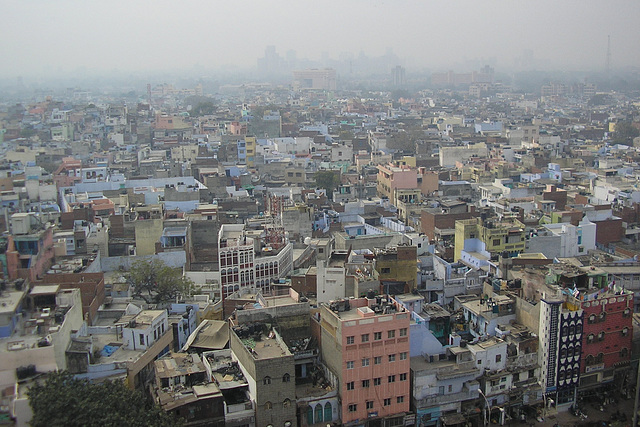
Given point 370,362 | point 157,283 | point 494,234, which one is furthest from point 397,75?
point 370,362

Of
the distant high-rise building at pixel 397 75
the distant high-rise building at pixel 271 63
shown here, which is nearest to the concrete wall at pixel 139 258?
the distant high-rise building at pixel 397 75

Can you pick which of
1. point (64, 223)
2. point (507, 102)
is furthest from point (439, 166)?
point (507, 102)

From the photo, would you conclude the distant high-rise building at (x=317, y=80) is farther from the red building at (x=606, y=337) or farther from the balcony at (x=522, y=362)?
the balcony at (x=522, y=362)

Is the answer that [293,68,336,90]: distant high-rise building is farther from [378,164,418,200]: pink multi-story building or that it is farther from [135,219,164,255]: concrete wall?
[135,219,164,255]: concrete wall

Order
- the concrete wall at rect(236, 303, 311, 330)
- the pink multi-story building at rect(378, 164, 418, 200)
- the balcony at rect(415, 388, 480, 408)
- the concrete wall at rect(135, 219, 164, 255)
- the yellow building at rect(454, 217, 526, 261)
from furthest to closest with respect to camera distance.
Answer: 1. the pink multi-story building at rect(378, 164, 418, 200)
2. the concrete wall at rect(135, 219, 164, 255)
3. the yellow building at rect(454, 217, 526, 261)
4. the concrete wall at rect(236, 303, 311, 330)
5. the balcony at rect(415, 388, 480, 408)

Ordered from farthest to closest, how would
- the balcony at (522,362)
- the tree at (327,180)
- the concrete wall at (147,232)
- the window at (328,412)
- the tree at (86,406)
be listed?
the tree at (327,180) < the concrete wall at (147,232) < the balcony at (522,362) < the window at (328,412) < the tree at (86,406)

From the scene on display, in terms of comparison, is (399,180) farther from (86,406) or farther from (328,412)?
(86,406)

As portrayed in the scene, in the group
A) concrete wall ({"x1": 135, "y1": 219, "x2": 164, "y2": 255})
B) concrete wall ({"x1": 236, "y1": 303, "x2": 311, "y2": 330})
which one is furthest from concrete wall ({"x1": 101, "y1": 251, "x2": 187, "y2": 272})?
concrete wall ({"x1": 236, "y1": 303, "x2": 311, "y2": 330})
